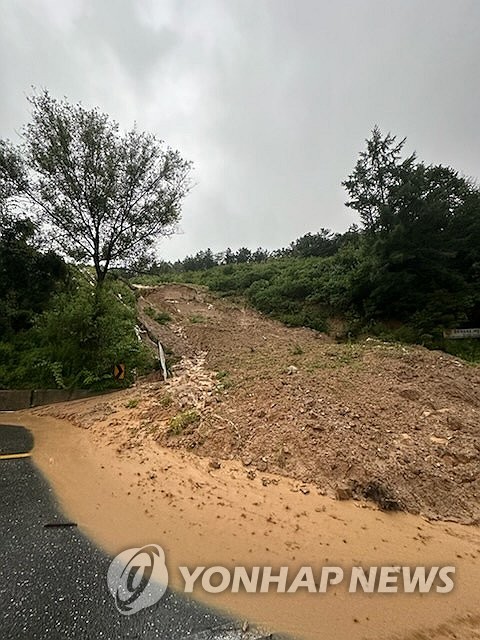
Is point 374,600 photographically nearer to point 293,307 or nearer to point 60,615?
point 60,615

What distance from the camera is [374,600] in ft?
6.28

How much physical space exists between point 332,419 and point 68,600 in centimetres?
309

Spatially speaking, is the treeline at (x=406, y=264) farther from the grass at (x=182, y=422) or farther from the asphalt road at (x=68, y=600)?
the asphalt road at (x=68, y=600)

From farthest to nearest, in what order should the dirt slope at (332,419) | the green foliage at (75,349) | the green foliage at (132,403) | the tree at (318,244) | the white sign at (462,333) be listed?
the tree at (318,244)
the white sign at (462,333)
the green foliage at (75,349)
the green foliage at (132,403)
the dirt slope at (332,419)

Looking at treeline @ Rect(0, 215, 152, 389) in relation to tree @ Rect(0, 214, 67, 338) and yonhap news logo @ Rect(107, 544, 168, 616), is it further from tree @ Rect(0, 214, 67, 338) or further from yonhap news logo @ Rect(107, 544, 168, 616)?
yonhap news logo @ Rect(107, 544, 168, 616)

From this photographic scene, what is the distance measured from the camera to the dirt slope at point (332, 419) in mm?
3104

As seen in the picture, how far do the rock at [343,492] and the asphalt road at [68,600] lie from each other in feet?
4.99

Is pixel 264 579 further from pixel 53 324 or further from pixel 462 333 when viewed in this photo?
pixel 462 333

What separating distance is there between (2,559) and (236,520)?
1.72m

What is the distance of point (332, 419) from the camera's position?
4.01 meters

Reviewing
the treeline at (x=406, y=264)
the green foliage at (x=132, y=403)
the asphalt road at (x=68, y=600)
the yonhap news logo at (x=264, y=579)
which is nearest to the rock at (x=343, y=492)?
the yonhap news logo at (x=264, y=579)

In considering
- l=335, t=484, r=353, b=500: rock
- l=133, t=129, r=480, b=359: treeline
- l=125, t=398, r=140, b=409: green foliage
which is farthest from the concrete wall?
l=133, t=129, r=480, b=359: treeline

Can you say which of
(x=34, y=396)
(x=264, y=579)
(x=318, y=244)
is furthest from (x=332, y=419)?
(x=318, y=244)

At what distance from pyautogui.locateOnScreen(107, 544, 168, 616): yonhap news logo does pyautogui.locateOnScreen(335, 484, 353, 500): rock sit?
5.38 ft
